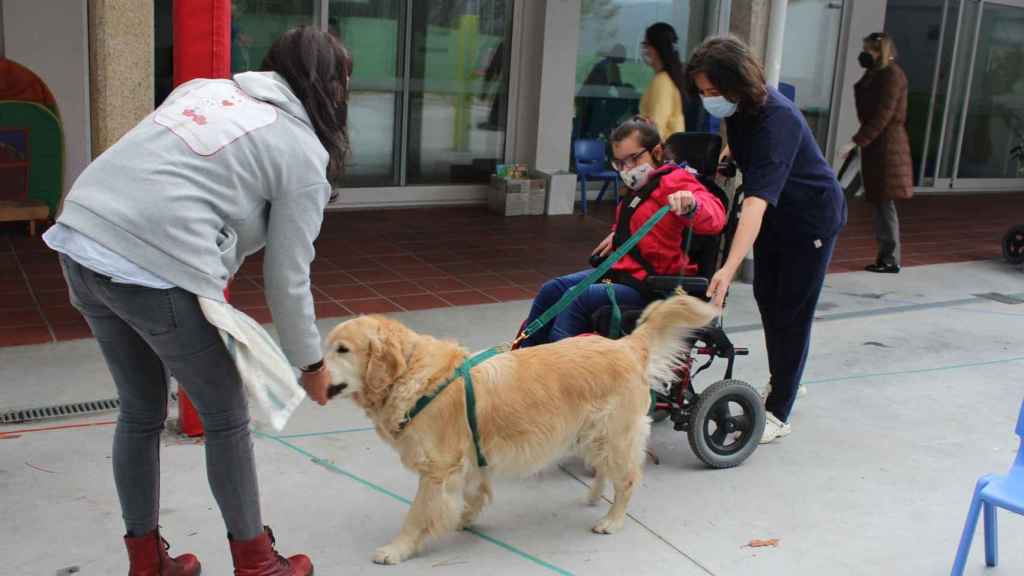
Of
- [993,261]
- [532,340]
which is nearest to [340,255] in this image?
[532,340]

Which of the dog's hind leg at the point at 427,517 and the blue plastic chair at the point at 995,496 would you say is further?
the dog's hind leg at the point at 427,517

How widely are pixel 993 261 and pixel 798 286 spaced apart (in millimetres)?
6401

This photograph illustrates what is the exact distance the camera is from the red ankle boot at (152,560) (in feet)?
10.6

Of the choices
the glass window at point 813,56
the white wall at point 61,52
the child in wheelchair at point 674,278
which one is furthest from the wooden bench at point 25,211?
the glass window at point 813,56

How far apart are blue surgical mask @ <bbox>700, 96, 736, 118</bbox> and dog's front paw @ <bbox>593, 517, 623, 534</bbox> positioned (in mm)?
1793

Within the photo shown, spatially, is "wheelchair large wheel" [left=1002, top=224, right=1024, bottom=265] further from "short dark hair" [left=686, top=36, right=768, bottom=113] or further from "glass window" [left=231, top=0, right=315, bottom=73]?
"glass window" [left=231, top=0, right=315, bottom=73]

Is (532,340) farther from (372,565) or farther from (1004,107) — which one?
(1004,107)

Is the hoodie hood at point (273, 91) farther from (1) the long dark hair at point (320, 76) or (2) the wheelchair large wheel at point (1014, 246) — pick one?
(2) the wheelchair large wheel at point (1014, 246)

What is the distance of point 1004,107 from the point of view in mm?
15719

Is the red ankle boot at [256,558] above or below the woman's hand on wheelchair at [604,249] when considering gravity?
below

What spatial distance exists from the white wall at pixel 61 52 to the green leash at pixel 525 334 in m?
5.72

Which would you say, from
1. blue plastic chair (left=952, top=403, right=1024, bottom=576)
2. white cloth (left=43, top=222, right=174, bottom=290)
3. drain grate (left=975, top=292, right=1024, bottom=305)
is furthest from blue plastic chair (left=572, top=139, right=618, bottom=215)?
white cloth (left=43, top=222, right=174, bottom=290)

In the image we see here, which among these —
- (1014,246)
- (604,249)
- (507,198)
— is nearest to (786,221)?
(604,249)

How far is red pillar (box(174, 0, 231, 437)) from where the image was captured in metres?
4.11
